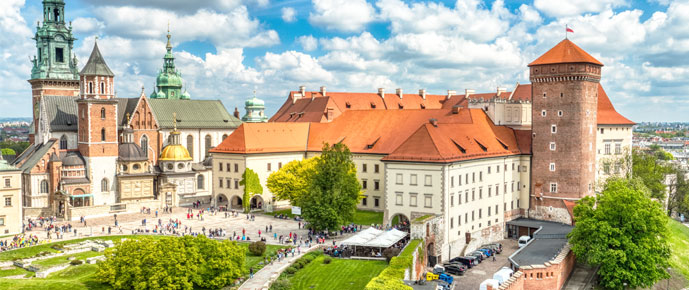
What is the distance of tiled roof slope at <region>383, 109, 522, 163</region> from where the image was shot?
190 feet

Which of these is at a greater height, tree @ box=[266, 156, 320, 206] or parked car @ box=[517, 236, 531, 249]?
tree @ box=[266, 156, 320, 206]

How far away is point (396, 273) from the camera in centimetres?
4303

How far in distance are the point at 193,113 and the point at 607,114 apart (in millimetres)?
65704

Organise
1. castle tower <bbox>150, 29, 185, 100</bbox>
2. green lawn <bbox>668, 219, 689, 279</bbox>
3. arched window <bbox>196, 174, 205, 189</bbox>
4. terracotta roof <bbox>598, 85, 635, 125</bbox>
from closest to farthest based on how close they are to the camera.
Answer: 1. green lawn <bbox>668, 219, 689, 279</bbox>
2. terracotta roof <bbox>598, 85, 635, 125</bbox>
3. arched window <bbox>196, 174, 205, 189</bbox>
4. castle tower <bbox>150, 29, 185, 100</bbox>

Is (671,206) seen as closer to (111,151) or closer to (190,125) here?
(190,125)

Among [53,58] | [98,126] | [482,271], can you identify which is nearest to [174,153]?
[98,126]

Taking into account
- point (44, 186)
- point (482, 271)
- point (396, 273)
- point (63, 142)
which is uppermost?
point (63, 142)

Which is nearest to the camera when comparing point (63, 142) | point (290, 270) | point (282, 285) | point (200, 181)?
point (282, 285)

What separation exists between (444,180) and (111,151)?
Result: 50329 millimetres

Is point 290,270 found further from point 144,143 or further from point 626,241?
point 144,143

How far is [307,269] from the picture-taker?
50.2 meters

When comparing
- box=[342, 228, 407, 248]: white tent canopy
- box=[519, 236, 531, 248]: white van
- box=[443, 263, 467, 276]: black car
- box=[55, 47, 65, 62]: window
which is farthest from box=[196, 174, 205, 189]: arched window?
box=[443, 263, 467, 276]: black car

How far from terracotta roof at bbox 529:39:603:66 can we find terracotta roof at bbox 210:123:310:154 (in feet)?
111

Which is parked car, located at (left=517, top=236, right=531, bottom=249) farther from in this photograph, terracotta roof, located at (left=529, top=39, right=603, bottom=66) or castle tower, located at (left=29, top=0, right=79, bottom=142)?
castle tower, located at (left=29, top=0, right=79, bottom=142)
